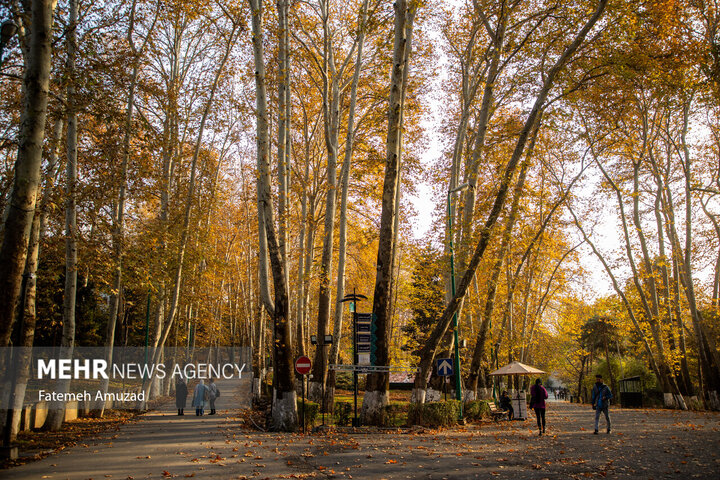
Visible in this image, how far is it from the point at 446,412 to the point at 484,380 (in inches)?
377

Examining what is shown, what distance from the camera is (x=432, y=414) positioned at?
14.9 metres

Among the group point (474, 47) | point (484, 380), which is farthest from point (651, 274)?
point (474, 47)

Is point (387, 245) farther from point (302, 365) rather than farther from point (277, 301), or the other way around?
point (302, 365)

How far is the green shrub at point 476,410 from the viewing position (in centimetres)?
1789

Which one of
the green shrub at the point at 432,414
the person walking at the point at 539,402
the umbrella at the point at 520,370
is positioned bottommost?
the green shrub at the point at 432,414

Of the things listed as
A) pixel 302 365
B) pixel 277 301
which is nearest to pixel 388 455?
pixel 302 365

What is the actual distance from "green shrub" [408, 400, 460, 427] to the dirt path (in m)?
0.82

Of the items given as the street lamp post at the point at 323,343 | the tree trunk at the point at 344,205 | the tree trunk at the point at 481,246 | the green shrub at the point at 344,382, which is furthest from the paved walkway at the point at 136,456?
the green shrub at the point at 344,382

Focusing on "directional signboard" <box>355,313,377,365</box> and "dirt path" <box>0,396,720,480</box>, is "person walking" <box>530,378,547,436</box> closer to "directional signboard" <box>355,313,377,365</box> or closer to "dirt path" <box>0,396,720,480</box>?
"dirt path" <box>0,396,720,480</box>

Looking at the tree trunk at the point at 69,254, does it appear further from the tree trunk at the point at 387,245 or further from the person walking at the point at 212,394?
the tree trunk at the point at 387,245

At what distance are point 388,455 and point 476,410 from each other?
9.76 m

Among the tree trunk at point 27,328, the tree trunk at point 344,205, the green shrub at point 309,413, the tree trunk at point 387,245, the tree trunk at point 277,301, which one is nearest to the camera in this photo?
the tree trunk at point 27,328

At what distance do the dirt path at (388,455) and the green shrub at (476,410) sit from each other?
4148 millimetres

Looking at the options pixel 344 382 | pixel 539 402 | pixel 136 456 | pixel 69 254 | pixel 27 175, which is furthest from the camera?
pixel 344 382
